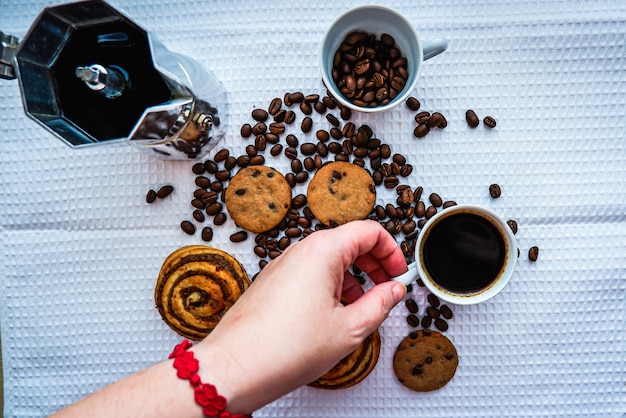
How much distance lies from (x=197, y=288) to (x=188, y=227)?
0.13 m

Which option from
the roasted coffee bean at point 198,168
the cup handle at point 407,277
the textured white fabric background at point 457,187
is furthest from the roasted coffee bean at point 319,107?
the cup handle at point 407,277

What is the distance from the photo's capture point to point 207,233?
1082 millimetres

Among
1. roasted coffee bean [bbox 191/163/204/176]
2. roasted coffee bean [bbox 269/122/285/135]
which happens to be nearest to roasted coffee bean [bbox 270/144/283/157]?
roasted coffee bean [bbox 269/122/285/135]

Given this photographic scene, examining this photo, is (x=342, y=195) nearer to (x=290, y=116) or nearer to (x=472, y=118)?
(x=290, y=116)

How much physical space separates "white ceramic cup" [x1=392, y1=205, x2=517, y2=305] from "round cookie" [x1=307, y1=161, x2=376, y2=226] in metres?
0.16

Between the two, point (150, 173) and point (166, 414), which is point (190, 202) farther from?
point (166, 414)

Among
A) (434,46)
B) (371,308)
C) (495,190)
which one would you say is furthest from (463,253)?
(434,46)

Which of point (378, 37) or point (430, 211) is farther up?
point (378, 37)

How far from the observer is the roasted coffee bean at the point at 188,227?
3.54ft

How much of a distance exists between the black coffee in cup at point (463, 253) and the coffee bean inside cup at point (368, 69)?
0.89 ft

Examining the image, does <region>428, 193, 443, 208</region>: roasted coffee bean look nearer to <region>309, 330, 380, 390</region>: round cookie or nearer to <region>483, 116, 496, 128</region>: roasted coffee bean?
<region>483, 116, 496, 128</region>: roasted coffee bean

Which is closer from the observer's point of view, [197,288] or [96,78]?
Answer: [96,78]

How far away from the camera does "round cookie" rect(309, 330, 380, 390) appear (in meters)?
1.03

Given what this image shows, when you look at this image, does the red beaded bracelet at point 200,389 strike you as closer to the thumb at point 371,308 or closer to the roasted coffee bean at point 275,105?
the thumb at point 371,308
